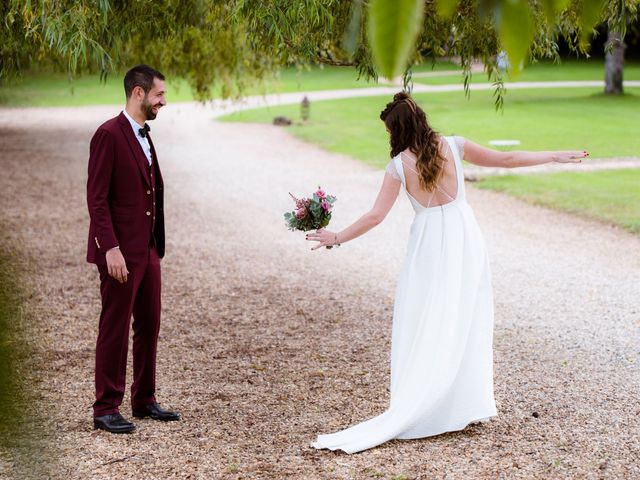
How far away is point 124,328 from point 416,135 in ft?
6.13

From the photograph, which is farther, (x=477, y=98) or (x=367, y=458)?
(x=477, y=98)

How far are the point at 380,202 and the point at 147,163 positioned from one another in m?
1.27

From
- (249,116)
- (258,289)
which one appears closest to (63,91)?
(249,116)

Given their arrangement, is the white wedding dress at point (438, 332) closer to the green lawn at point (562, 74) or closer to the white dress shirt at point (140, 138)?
the white dress shirt at point (140, 138)

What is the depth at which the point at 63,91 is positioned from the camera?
38406mm

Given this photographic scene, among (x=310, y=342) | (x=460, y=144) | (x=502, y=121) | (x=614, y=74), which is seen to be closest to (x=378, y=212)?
(x=460, y=144)

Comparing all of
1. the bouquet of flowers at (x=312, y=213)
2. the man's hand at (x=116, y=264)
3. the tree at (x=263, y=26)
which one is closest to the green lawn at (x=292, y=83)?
the tree at (x=263, y=26)

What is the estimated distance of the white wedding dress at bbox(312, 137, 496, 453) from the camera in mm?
4977

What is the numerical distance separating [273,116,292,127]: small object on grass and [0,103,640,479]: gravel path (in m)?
10.3

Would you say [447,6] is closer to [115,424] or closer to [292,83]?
[115,424]

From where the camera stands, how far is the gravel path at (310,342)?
4.80 metres

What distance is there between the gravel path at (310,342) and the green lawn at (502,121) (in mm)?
6019

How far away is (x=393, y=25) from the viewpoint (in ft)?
2.02

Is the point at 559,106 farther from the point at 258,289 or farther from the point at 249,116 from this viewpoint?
the point at 258,289
